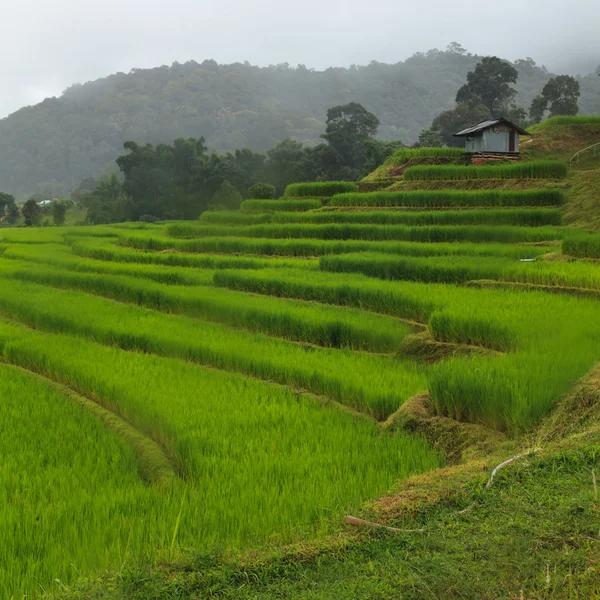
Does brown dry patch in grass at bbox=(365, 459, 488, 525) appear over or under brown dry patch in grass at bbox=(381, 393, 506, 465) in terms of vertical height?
over

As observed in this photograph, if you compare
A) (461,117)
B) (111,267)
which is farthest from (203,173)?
(111,267)

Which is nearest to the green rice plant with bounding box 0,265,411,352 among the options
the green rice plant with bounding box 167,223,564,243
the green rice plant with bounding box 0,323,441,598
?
the green rice plant with bounding box 0,323,441,598

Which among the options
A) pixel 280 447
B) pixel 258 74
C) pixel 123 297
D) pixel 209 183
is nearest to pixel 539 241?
pixel 123 297

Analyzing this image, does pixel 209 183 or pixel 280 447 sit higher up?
pixel 209 183

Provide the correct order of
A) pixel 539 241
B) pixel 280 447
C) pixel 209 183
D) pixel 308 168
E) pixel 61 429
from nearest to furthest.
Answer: pixel 280 447, pixel 61 429, pixel 539 241, pixel 209 183, pixel 308 168

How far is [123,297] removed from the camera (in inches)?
369

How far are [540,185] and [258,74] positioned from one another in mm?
100027

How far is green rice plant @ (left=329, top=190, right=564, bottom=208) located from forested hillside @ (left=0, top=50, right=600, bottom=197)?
4972 cm

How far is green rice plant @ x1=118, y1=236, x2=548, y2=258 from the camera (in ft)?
31.6

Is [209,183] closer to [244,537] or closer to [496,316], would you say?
[496,316]

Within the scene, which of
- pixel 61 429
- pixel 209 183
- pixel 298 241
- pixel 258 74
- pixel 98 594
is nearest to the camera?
pixel 98 594

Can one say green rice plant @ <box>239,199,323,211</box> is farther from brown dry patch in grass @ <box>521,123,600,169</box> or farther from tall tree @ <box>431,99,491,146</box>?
tall tree @ <box>431,99,491,146</box>

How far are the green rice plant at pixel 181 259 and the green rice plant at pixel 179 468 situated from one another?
639cm

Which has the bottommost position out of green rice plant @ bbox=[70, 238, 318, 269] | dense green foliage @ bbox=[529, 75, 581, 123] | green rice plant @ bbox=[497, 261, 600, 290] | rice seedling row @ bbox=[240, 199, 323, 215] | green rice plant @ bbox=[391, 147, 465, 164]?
green rice plant @ bbox=[497, 261, 600, 290]
